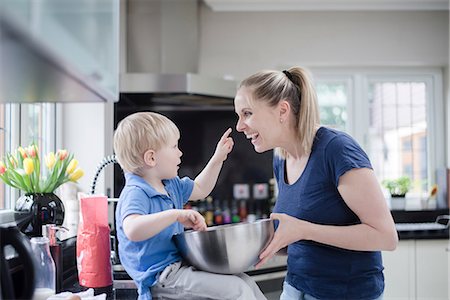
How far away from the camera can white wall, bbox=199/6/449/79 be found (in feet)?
13.1

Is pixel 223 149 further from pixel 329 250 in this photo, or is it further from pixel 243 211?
pixel 243 211

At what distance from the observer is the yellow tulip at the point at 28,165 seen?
169cm

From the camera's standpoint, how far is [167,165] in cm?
140

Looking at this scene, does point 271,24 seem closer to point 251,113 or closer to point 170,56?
point 170,56

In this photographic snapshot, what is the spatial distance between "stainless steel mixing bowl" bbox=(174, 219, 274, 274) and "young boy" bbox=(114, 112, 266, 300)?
24mm

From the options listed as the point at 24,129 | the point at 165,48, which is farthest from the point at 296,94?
the point at 165,48

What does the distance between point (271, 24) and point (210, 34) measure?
1.41 feet

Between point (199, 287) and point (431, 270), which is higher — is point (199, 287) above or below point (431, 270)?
above

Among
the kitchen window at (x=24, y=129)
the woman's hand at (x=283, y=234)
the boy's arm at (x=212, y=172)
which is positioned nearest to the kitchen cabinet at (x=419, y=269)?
the kitchen window at (x=24, y=129)

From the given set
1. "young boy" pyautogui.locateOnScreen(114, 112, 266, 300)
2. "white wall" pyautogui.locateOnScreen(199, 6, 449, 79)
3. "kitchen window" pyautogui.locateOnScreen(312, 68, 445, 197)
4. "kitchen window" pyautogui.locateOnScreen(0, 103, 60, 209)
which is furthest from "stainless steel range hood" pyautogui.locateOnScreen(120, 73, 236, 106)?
"young boy" pyautogui.locateOnScreen(114, 112, 266, 300)

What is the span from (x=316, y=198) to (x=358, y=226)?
138 mm

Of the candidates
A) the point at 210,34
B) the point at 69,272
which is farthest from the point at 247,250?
the point at 210,34

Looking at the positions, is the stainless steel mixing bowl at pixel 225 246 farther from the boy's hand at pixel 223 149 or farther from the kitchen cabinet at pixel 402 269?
the kitchen cabinet at pixel 402 269

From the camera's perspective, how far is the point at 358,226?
135 centimetres
